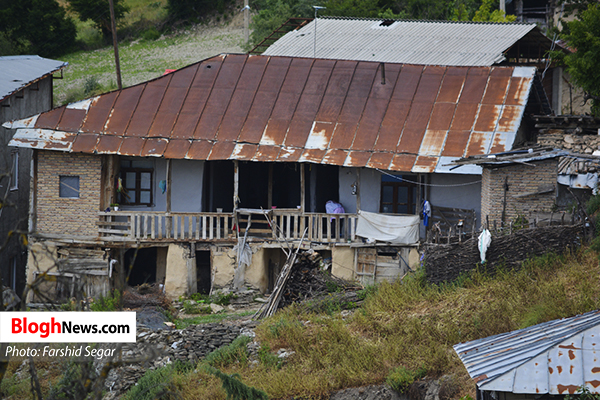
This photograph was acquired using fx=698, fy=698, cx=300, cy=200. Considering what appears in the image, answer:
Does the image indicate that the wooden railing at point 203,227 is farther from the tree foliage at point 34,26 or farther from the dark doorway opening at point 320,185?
the tree foliage at point 34,26

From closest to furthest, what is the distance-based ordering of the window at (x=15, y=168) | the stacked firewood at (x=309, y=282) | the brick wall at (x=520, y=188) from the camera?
the brick wall at (x=520, y=188)
the stacked firewood at (x=309, y=282)
the window at (x=15, y=168)

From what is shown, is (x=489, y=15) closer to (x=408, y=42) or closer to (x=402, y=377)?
(x=408, y=42)

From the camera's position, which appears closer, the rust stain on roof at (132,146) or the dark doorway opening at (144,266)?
the rust stain on roof at (132,146)

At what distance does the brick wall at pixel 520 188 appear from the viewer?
54.2ft

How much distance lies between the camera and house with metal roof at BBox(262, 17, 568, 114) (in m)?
25.5

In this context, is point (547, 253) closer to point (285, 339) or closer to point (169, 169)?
point (285, 339)

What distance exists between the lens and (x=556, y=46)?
26.1 m

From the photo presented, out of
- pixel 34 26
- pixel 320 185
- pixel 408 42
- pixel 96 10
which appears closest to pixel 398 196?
pixel 320 185

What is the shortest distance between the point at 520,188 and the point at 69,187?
487 inches

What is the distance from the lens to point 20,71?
2550cm

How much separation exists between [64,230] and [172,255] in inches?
125

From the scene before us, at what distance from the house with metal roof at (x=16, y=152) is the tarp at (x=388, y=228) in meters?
10.2

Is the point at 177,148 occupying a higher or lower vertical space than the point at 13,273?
higher

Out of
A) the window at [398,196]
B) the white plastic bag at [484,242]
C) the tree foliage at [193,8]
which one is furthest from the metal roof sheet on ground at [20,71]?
the tree foliage at [193,8]
